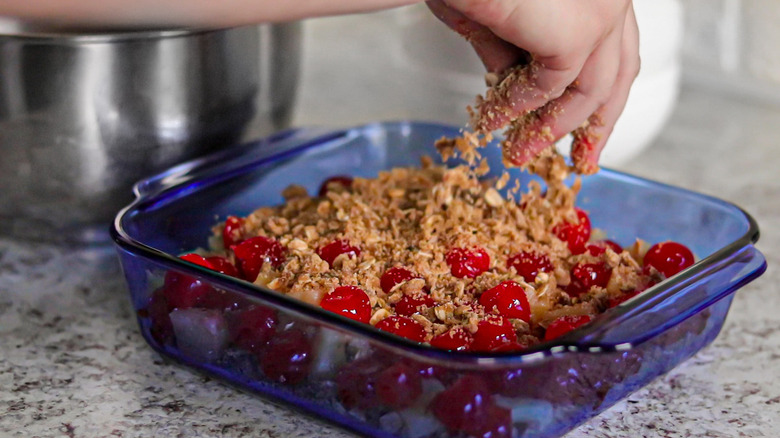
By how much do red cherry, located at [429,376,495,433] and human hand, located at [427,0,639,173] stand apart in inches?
9.1

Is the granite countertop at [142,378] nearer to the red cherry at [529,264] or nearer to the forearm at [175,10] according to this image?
the red cherry at [529,264]

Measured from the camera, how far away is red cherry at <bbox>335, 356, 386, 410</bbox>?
554 millimetres

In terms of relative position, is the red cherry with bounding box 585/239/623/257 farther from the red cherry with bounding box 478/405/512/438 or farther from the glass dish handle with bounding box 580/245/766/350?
the red cherry with bounding box 478/405/512/438

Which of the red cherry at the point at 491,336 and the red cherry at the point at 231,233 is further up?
the red cherry at the point at 491,336

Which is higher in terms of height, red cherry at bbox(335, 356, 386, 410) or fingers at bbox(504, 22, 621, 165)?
fingers at bbox(504, 22, 621, 165)

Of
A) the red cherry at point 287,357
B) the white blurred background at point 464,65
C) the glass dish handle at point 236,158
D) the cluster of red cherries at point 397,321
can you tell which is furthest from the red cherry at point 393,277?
the white blurred background at point 464,65

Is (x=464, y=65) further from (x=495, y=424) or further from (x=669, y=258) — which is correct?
(x=495, y=424)

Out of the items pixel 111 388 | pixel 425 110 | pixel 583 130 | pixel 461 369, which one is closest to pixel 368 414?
pixel 461 369

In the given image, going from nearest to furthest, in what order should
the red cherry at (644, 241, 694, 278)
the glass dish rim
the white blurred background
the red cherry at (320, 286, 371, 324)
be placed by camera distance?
1. the glass dish rim
2. the red cherry at (320, 286, 371, 324)
3. the red cherry at (644, 241, 694, 278)
4. the white blurred background

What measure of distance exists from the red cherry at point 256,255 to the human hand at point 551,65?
18 cm

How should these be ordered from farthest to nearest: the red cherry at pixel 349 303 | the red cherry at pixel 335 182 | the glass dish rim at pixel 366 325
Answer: the red cherry at pixel 335 182
the red cherry at pixel 349 303
the glass dish rim at pixel 366 325

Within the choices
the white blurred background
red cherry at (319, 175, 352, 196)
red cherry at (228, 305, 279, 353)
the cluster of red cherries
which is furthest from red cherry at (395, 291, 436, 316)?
the white blurred background

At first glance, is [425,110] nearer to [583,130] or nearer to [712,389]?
[583,130]

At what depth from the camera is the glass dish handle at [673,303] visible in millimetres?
557
